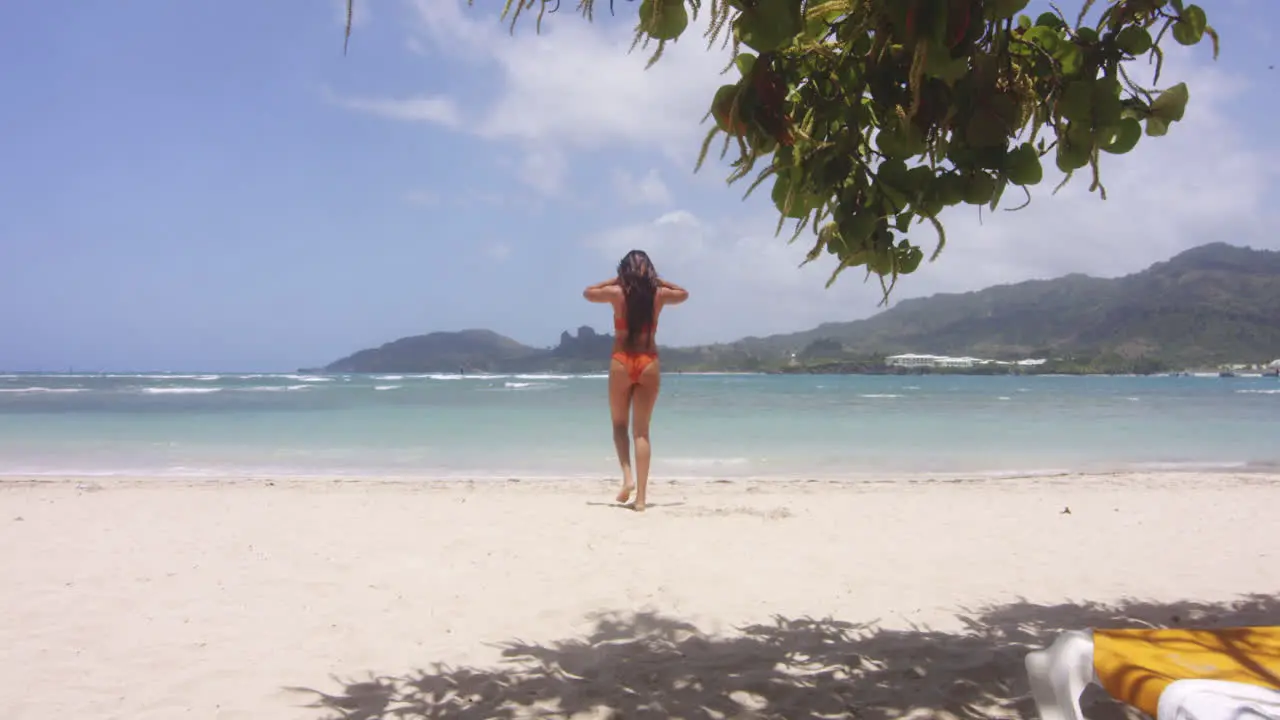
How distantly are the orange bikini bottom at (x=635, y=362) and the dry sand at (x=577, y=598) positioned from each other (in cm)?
111

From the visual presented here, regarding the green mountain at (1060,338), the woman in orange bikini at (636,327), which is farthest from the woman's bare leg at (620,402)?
the green mountain at (1060,338)

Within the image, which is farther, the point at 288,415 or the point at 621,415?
the point at 288,415

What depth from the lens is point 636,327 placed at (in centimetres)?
629

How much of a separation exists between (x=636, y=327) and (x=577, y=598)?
2.53 meters

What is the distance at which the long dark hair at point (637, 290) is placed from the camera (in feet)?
20.5

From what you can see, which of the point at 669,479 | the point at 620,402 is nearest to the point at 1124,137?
the point at 620,402

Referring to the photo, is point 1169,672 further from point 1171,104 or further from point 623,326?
point 623,326

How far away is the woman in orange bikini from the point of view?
6.27 meters

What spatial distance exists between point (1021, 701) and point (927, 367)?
81.2 metres

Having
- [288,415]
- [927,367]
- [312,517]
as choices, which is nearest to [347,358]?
[927,367]

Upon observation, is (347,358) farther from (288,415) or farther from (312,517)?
(312,517)

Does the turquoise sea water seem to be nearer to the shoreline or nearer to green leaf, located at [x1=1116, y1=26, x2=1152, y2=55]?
the shoreline

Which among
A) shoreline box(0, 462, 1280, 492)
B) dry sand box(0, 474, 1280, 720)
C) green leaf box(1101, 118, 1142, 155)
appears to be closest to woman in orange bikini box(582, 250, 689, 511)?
dry sand box(0, 474, 1280, 720)

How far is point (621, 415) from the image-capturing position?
21.3 ft
